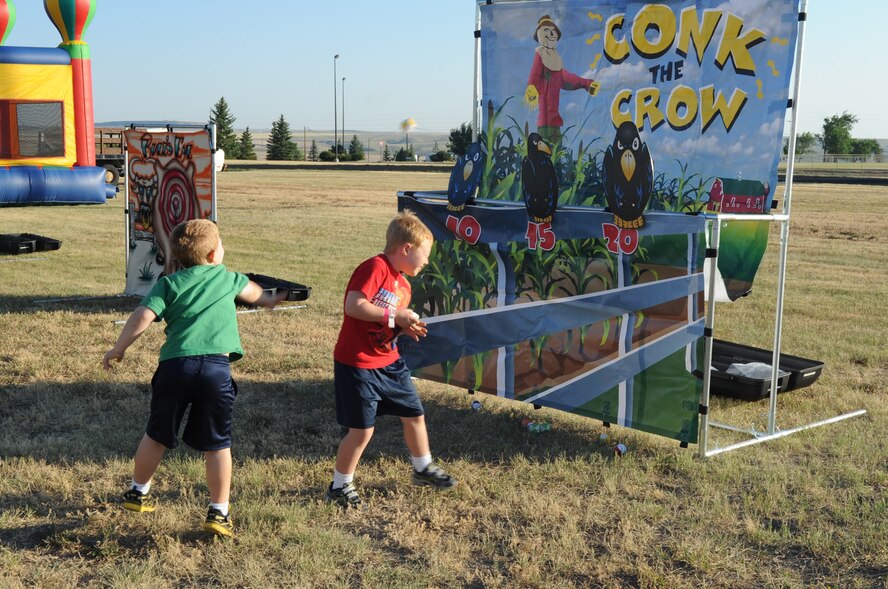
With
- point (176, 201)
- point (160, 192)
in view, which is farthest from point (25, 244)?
point (176, 201)

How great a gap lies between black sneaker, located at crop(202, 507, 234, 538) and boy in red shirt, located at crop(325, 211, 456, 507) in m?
0.64

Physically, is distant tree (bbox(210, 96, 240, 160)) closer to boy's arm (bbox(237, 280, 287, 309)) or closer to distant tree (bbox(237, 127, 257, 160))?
distant tree (bbox(237, 127, 257, 160))

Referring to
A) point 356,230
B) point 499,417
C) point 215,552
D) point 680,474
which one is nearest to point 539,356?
point 499,417

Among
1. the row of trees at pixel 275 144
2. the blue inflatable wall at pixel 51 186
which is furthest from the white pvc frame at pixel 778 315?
the row of trees at pixel 275 144

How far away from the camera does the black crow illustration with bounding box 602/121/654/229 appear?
17.7 feet

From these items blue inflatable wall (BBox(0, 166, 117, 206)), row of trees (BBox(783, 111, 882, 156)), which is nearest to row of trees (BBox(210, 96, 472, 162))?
row of trees (BBox(783, 111, 882, 156))

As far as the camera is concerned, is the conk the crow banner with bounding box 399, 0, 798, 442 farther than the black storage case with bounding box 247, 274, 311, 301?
No

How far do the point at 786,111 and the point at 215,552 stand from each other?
4139 mm

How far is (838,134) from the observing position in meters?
102

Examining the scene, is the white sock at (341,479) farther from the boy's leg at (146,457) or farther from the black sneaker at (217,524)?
the boy's leg at (146,457)

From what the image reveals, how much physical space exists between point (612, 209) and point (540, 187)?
58 centimetres

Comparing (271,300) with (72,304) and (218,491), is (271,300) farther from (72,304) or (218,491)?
(72,304)

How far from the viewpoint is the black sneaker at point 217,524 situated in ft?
13.8

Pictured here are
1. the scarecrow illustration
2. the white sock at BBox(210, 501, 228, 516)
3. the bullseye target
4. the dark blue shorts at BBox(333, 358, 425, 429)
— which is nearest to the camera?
the white sock at BBox(210, 501, 228, 516)
